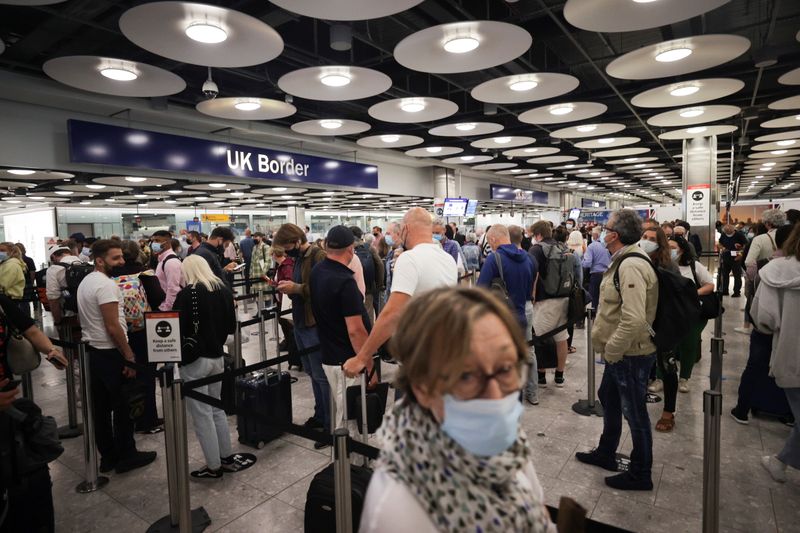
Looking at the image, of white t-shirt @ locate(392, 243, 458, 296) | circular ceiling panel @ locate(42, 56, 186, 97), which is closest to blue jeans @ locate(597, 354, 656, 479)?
white t-shirt @ locate(392, 243, 458, 296)

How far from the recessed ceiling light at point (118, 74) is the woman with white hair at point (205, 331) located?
380 cm

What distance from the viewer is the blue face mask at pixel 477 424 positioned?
0.94 metres

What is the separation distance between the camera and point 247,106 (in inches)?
291

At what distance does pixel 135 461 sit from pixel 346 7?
4.40 metres

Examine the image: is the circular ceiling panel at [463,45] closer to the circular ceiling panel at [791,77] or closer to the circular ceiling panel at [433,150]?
the circular ceiling panel at [791,77]

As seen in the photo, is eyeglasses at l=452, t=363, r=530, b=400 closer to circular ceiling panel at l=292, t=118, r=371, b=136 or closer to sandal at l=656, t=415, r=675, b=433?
sandal at l=656, t=415, r=675, b=433

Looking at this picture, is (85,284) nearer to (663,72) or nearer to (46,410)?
(46,410)

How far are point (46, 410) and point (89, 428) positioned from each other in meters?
2.18

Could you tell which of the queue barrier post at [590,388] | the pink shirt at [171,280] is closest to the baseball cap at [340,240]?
the queue barrier post at [590,388]

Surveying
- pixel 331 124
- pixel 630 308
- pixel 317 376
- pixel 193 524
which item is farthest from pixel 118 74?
pixel 630 308

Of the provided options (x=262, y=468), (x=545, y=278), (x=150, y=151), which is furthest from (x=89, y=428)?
(x=150, y=151)

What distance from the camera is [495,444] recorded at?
0.96m

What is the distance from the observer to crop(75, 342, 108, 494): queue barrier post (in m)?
3.34

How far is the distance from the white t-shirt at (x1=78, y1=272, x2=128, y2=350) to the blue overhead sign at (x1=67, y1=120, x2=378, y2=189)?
544 cm
